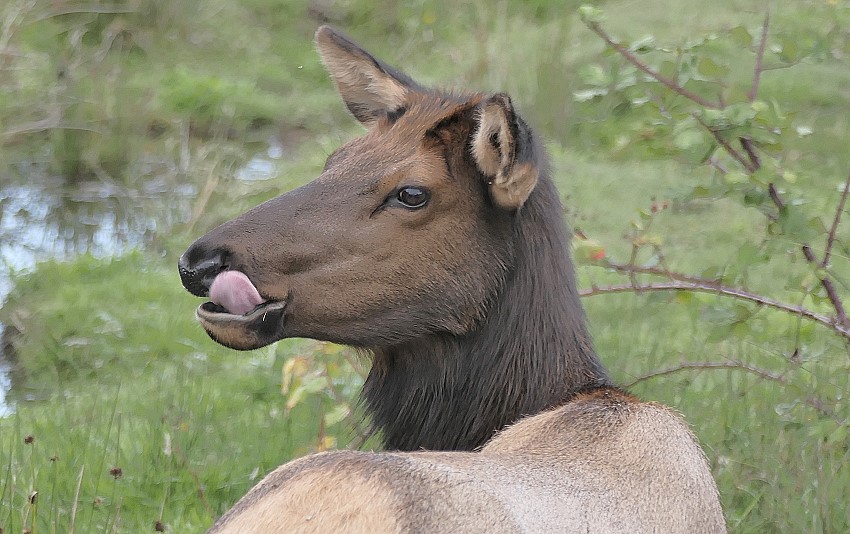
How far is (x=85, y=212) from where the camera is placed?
10.3 meters

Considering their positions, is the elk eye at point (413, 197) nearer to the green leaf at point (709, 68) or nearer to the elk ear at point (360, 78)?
the elk ear at point (360, 78)

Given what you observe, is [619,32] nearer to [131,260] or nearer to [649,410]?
[131,260]

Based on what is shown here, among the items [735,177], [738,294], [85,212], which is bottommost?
[85,212]

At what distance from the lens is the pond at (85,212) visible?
9.55 metres

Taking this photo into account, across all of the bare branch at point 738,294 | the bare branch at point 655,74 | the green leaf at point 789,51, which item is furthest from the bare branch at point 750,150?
the bare branch at point 738,294

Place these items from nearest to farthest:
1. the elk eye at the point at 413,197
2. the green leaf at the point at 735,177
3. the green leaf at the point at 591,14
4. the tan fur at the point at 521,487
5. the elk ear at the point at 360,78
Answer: the tan fur at the point at 521,487 → the elk eye at the point at 413,197 → the elk ear at the point at 360,78 → the green leaf at the point at 735,177 → the green leaf at the point at 591,14

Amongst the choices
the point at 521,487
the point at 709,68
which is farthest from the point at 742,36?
the point at 521,487

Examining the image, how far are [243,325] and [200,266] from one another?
196 millimetres

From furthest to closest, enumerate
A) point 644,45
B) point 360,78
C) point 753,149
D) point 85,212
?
point 85,212, point 753,149, point 644,45, point 360,78

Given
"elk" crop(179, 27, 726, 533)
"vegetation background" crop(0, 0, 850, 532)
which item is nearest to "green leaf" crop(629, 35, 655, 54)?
"vegetation background" crop(0, 0, 850, 532)

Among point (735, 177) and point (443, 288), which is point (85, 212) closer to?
point (735, 177)

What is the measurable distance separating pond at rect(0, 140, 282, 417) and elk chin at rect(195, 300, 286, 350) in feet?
19.0

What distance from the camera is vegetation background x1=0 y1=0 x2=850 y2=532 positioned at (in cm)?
454

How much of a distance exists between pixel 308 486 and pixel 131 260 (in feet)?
22.2
